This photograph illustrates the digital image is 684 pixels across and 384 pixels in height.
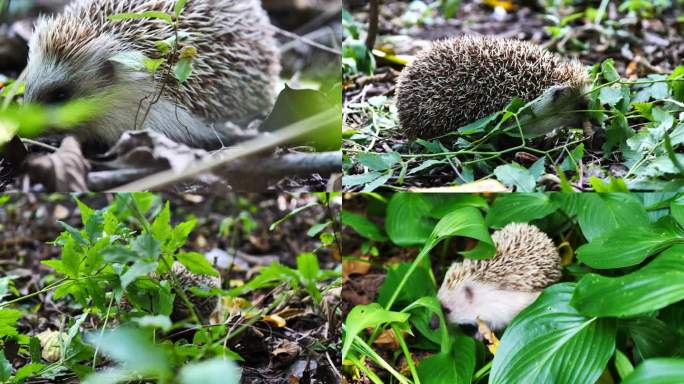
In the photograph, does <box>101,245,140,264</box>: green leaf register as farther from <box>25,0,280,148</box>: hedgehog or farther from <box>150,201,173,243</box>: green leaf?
<box>25,0,280,148</box>: hedgehog

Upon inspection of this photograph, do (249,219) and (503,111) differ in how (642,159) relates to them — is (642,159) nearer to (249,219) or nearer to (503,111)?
(503,111)

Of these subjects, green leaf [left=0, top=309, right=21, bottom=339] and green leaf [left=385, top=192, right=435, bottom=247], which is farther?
green leaf [left=385, top=192, right=435, bottom=247]

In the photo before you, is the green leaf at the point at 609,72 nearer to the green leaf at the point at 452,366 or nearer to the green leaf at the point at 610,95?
the green leaf at the point at 610,95

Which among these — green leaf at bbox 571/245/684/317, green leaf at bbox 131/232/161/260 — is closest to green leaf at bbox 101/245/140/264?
green leaf at bbox 131/232/161/260

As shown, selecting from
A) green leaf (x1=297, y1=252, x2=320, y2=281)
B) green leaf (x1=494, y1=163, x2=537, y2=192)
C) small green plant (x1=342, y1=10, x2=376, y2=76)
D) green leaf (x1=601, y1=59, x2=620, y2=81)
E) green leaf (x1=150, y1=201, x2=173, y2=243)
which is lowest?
green leaf (x1=297, y1=252, x2=320, y2=281)

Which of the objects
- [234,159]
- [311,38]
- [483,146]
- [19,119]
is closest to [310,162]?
[234,159]

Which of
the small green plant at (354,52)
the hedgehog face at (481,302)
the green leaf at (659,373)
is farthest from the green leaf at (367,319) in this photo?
the small green plant at (354,52)
